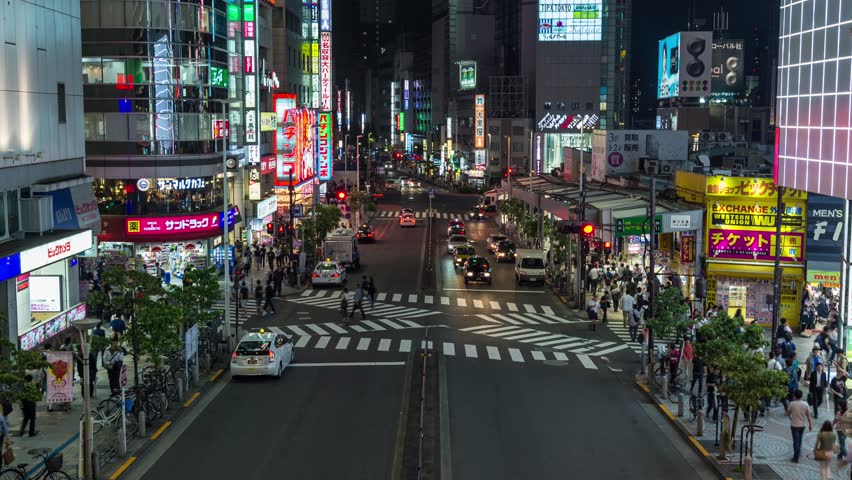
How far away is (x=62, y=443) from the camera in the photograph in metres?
25.4

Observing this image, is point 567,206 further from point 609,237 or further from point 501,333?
point 501,333

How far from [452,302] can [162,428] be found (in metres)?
28.6

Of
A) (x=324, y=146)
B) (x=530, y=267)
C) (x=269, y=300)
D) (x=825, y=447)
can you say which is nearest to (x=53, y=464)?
(x=825, y=447)

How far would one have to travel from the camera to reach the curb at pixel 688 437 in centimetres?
2364

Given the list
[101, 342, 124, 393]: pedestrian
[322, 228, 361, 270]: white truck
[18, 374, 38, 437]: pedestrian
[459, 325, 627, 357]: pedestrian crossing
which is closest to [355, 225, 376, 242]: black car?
[322, 228, 361, 270]: white truck

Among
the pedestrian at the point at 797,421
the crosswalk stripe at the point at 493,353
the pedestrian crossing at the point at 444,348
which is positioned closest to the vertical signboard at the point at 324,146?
the pedestrian crossing at the point at 444,348

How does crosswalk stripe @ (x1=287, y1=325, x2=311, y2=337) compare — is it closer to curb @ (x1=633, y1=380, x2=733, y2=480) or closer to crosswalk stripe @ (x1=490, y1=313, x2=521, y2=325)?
crosswalk stripe @ (x1=490, y1=313, x2=521, y2=325)

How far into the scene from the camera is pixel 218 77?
62.7 m

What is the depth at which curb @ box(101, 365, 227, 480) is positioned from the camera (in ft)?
76.0

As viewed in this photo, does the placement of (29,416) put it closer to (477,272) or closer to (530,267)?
(477,272)

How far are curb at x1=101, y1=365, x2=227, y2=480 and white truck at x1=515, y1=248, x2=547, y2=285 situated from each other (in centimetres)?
2878

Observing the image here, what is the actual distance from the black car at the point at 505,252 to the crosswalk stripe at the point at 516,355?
110 feet

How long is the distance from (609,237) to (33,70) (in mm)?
40980

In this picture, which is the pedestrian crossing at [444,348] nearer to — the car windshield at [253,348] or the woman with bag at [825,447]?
the car windshield at [253,348]
